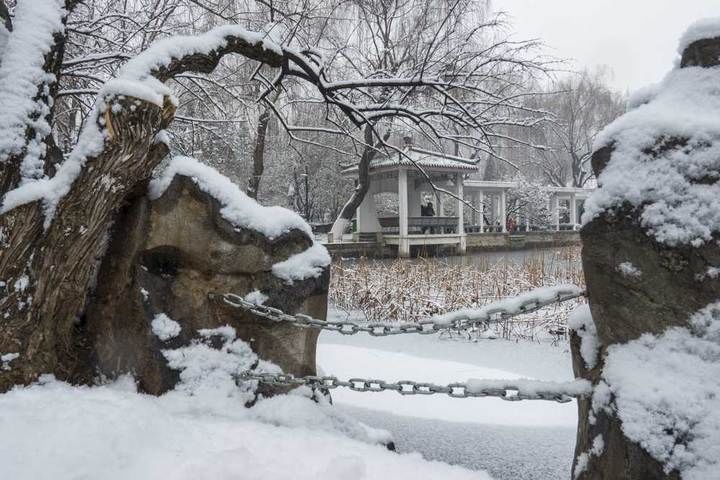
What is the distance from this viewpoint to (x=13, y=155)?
8.59ft

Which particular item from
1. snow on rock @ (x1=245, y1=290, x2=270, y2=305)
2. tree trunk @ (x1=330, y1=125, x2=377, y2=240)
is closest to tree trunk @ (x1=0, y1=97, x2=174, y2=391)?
snow on rock @ (x1=245, y1=290, x2=270, y2=305)

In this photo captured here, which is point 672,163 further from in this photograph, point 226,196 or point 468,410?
point 468,410

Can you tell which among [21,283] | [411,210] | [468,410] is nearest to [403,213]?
[411,210]

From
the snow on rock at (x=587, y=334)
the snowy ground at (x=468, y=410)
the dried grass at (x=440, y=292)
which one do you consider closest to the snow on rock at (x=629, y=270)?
the snow on rock at (x=587, y=334)

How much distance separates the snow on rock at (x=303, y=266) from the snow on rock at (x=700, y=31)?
7.36 feet

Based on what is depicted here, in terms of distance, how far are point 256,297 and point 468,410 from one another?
2.12 meters

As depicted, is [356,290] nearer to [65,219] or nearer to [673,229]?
[65,219]

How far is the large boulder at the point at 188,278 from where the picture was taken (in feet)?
9.53

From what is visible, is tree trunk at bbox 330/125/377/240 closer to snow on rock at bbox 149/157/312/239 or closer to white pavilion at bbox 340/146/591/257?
white pavilion at bbox 340/146/591/257

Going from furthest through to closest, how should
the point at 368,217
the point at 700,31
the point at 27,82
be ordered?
1. the point at 368,217
2. the point at 27,82
3. the point at 700,31

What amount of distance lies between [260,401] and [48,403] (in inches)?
43.0

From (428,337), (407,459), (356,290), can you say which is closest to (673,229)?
(407,459)

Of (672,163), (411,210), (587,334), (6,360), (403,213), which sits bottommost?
(6,360)

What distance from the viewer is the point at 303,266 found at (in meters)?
3.19
